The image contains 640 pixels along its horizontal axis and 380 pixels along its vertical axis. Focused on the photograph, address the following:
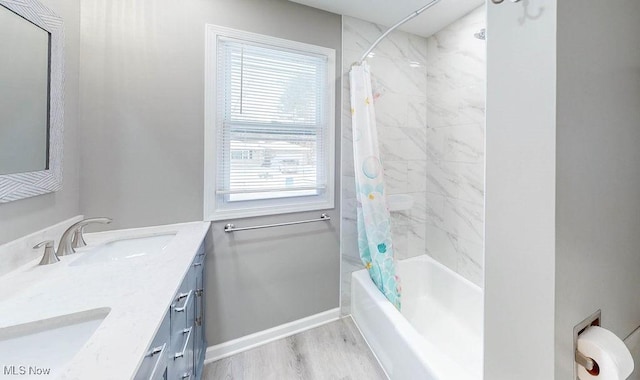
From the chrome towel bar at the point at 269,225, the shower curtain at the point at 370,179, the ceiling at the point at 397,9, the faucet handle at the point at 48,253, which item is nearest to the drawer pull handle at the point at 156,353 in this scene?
the faucet handle at the point at 48,253

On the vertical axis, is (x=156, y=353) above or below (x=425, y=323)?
above

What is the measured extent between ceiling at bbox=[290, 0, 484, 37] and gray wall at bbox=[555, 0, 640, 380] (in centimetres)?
155

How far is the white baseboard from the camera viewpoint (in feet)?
5.68

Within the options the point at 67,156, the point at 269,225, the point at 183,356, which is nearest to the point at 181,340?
the point at 183,356

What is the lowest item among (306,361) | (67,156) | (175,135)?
(306,361)

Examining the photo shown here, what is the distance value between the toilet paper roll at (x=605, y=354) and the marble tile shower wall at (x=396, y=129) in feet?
5.34

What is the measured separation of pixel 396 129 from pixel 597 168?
178 centimetres

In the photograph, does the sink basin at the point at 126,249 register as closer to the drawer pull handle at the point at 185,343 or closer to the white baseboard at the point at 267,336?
the drawer pull handle at the point at 185,343

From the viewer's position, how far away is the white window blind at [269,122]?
1723 mm

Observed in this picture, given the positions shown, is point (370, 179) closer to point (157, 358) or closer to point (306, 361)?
point (306, 361)

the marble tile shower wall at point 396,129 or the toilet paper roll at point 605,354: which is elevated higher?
the marble tile shower wall at point 396,129

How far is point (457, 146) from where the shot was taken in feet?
6.82

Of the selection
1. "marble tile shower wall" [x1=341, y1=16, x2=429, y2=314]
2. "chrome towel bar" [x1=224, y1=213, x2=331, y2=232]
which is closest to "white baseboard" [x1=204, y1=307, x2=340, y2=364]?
"marble tile shower wall" [x1=341, y1=16, x2=429, y2=314]

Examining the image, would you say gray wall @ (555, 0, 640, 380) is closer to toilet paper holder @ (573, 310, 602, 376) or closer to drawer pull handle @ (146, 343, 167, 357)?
toilet paper holder @ (573, 310, 602, 376)
